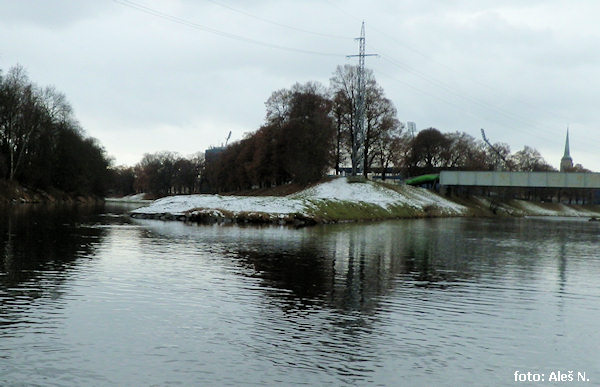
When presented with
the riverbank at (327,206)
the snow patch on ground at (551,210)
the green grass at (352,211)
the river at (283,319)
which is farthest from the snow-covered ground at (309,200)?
the snow patch on ground at (551,210)

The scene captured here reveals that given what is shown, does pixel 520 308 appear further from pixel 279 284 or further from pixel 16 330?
pixel 16 330

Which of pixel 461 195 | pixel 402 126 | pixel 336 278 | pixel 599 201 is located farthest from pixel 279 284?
pixel 599 201

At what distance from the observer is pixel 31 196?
95.1 metres

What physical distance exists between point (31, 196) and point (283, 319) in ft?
304

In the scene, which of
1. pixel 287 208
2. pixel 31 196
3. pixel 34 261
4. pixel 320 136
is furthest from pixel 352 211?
pixel 31 196

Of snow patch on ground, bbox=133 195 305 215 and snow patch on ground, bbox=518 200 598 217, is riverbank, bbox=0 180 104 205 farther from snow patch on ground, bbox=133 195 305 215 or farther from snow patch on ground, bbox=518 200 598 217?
snow patch on ground, bbox=518 200 598 217

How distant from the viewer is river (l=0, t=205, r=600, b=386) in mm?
10008

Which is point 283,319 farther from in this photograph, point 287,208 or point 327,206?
point 327,206

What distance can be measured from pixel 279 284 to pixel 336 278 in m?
2.61

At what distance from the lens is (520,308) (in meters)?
16.3

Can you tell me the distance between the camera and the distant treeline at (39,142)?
292 feet

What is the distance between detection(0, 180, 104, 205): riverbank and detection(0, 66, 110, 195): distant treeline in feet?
4.67

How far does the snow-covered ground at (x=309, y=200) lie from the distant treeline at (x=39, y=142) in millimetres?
33733

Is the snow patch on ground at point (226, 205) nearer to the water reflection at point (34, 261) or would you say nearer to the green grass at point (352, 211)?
the green grass at point (352, 211)
